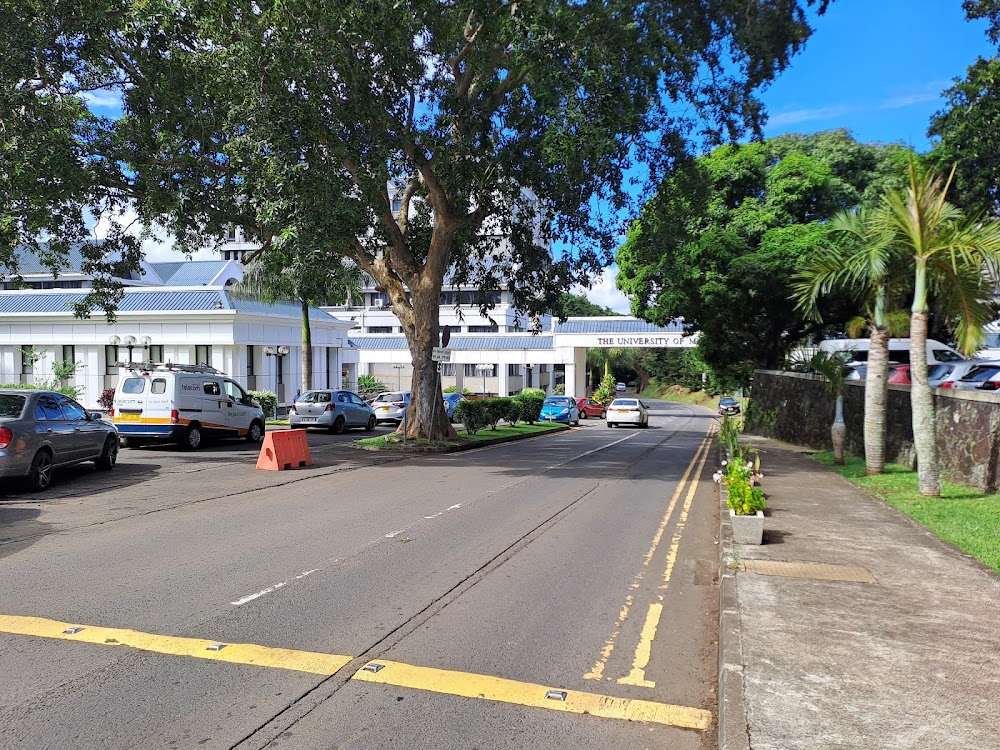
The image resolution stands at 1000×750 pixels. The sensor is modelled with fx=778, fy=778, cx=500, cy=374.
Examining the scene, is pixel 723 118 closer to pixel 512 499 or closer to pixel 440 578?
pixel 512 499

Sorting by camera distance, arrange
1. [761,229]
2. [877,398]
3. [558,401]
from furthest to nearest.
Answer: [558,401] < [761,229] < [877,398]

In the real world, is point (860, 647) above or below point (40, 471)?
below

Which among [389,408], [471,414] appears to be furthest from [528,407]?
[471,414]

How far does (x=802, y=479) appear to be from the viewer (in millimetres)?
14438

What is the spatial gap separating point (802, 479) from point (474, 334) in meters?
52.0

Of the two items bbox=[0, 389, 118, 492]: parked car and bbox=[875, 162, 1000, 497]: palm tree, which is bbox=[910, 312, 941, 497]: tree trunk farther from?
bbox=[0, 389, 118, 492]: parked car

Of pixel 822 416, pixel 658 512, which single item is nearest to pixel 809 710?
pixel 658 512

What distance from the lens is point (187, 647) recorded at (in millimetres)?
5246

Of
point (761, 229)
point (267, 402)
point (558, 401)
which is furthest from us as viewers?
point (558, 401)

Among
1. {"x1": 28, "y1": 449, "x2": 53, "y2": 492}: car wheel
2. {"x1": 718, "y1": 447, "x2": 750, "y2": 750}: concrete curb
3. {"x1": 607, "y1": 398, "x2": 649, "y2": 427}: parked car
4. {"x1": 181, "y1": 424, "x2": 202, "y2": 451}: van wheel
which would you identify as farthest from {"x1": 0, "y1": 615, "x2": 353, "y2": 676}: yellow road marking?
{"x1": 607, "y1": 398, "x2": 649, "y2": 427}: parked car

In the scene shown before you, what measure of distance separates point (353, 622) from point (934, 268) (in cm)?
1098

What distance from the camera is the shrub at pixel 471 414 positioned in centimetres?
2591

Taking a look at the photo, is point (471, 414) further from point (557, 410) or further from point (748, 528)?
point (748, 528)

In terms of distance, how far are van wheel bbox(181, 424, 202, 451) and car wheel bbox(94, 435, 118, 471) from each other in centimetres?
420
